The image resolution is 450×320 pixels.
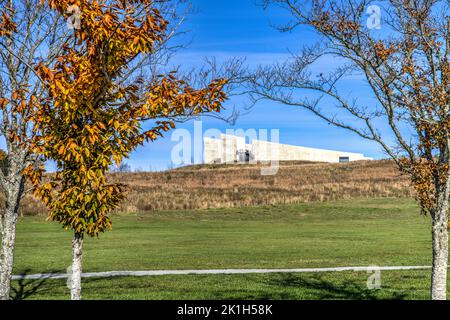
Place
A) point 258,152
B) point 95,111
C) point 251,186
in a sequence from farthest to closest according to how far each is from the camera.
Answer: point 258,152 < point 251,186 < point 95,111

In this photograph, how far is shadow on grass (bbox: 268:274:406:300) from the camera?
604 inches

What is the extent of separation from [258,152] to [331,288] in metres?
62.9

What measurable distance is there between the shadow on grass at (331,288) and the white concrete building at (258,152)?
45189mm

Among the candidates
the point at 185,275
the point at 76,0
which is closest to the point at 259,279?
the point at 185,275

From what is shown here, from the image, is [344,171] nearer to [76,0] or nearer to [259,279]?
[259,279]

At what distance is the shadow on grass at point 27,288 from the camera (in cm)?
1671

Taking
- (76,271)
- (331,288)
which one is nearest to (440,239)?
(331,288)

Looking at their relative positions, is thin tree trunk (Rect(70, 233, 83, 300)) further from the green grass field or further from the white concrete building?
the white concrete building

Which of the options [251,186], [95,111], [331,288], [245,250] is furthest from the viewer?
[251,186]

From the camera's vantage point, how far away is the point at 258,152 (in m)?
79.6

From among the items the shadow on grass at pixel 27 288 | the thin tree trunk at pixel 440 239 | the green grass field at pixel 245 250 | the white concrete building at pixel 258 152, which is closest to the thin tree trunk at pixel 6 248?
the green grass field at pixel 245 250
